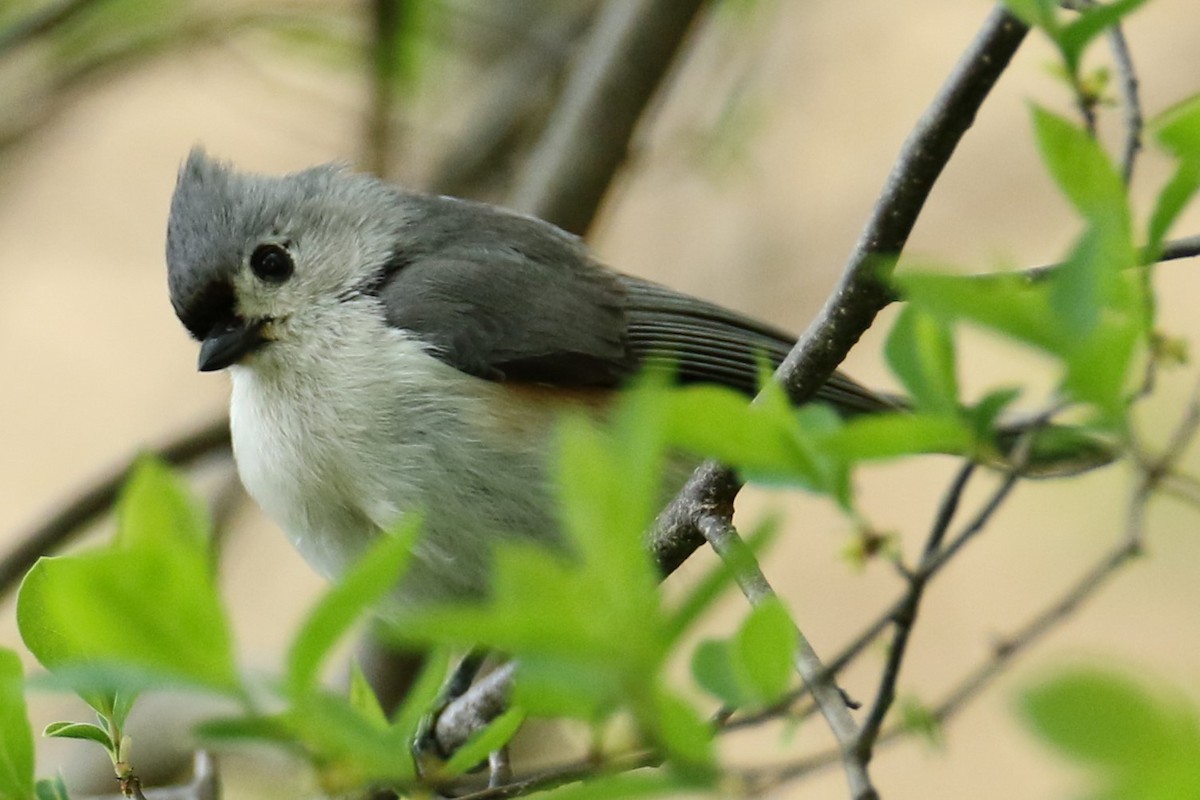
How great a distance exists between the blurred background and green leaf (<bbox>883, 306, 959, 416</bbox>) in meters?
2.10

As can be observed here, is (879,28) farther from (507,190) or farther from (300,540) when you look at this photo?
(300,540)

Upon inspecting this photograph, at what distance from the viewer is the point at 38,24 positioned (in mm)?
2545

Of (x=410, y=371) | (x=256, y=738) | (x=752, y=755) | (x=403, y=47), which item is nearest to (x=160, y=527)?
(x=256, y=738)

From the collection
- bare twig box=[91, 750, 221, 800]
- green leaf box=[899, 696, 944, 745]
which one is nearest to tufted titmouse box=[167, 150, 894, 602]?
bare twig box=[91, 750, 221, 800]

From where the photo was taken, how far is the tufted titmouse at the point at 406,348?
1.91 metres

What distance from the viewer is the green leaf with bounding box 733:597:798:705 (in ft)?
2.09

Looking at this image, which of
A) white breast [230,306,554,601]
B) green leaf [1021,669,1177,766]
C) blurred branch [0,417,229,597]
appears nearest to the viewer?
green leaf [1021,669,1177,766]

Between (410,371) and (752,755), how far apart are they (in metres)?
2.03

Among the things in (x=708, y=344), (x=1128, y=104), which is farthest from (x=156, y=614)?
(x=708, y=344)

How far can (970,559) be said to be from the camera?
151 inches

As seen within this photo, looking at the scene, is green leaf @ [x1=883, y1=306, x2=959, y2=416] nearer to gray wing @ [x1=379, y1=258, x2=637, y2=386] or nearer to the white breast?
the white breast

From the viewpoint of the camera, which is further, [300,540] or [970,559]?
[970,559]

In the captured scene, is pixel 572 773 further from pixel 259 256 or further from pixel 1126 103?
pixel 259 256

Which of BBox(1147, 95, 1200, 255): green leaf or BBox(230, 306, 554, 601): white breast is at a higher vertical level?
BBox(1147, 95, 1200, 255): green leaf
